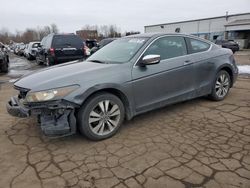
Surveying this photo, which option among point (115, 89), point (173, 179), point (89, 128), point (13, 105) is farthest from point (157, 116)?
point (13, 105)

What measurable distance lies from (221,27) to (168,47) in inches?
1767

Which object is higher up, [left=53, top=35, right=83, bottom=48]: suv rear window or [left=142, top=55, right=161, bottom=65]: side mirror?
[left=53, top=35, right=83, bottom=48]: suv rear window

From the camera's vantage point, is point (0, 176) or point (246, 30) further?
point (246, 30)

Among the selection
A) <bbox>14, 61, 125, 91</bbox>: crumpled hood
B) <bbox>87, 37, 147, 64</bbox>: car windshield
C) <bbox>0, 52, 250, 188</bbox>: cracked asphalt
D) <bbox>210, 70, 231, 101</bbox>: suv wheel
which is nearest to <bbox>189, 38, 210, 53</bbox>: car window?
<bbox>210, 70, 231, 101</bbox>: suv wheel

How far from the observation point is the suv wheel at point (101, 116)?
348 centimetres

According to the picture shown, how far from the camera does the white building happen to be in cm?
3683

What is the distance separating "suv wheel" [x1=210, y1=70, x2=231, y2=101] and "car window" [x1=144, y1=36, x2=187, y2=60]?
1132 mm

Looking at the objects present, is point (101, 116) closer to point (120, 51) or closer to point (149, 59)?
point (149, 59)

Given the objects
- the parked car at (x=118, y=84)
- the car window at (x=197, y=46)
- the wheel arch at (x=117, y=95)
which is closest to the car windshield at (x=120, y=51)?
the parked car at (x=118, y=84)

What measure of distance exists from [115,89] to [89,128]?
0.70 m

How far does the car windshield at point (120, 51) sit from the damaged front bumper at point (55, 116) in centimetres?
125

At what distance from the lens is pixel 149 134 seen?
3.87 metres

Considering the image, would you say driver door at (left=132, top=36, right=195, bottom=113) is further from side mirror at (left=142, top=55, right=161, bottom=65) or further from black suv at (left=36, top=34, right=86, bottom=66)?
black suv at (left=36, top=34, right=86, bottom=66)

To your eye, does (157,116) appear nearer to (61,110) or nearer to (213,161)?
(213,161)
